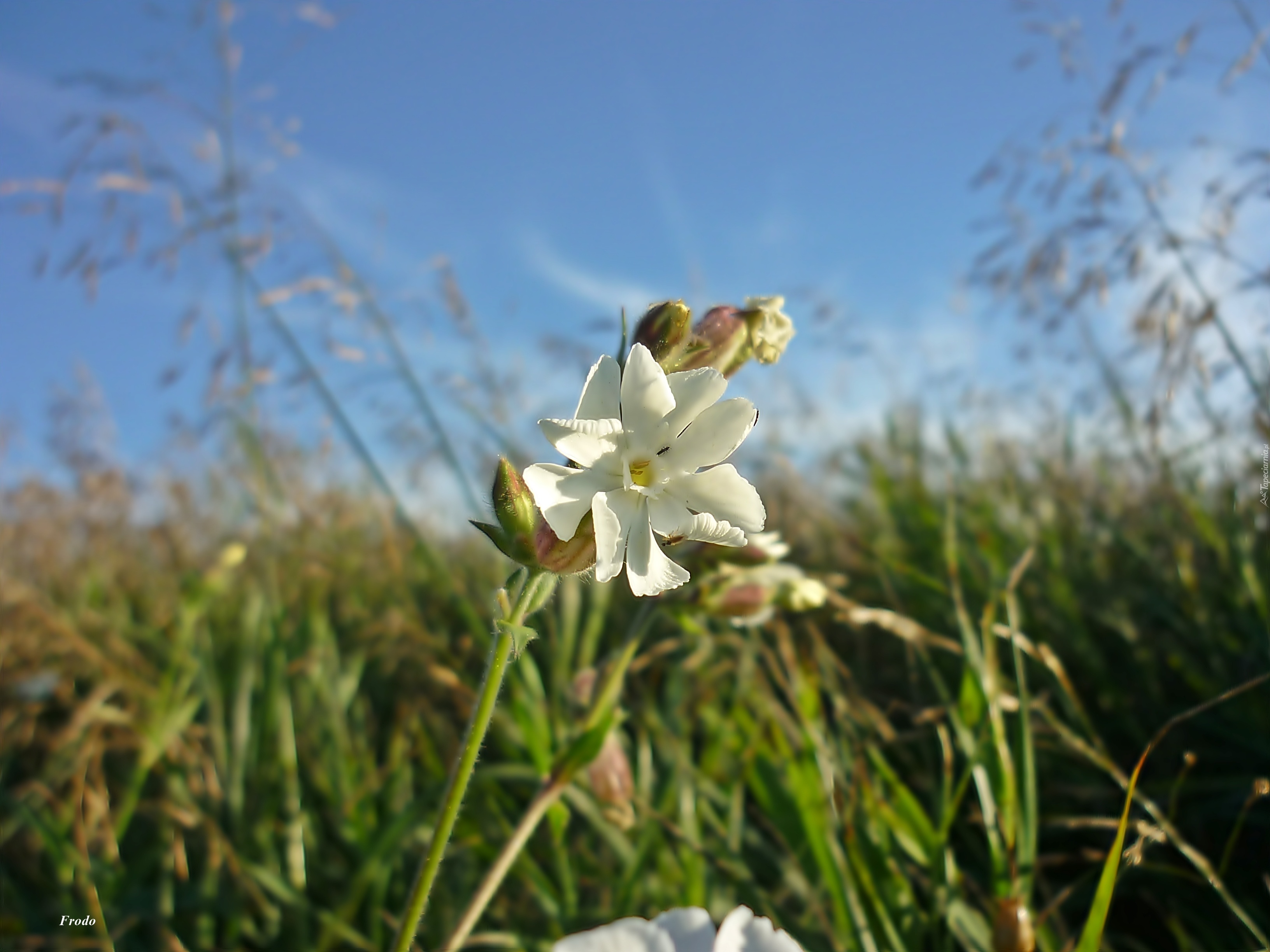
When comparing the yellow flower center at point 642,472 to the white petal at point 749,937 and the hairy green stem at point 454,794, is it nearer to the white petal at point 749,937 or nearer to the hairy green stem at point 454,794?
the hairy green stem at point 454,794

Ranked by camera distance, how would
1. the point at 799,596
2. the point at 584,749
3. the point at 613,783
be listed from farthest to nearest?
the point at 799,596 → the point at 613,783 → the point at 584,749

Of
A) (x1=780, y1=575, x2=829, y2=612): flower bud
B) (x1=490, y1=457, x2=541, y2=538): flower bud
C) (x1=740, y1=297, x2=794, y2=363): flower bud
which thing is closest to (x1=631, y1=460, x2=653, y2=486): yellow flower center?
(x1=490, y1=457, x2=541, y2=538): flower bud

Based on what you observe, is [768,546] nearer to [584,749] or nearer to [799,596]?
[799,596]

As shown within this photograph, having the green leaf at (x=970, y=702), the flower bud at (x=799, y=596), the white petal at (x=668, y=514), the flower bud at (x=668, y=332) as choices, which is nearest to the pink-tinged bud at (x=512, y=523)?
the white petal at (x=668, y=514)

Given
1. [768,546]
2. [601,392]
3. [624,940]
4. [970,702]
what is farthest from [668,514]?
[970,702]

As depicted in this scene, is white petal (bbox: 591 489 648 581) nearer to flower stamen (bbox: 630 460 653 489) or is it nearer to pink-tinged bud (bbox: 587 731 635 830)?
flower stamen (bbox: 630 460 653 489)

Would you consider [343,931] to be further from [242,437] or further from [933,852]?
[242,437]
